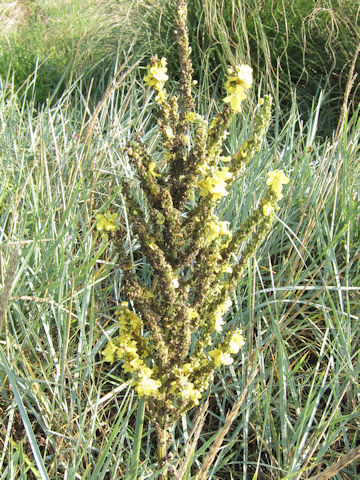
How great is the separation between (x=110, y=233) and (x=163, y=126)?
307 millimetres

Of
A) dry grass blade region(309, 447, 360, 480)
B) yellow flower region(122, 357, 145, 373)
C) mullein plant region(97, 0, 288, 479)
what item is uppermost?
mullein plant region(97, 0, 288, 479)

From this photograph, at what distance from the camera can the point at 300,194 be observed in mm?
2158

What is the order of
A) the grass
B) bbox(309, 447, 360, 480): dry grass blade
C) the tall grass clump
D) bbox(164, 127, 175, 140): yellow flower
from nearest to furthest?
1. bbox(309, 447, 360, 480): dry grass blade
2. bbox(164, 127, 175, 140): yellow flower
3. the grass
4. the tall grass clump

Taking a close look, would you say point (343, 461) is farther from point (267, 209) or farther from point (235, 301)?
point (235, 301)

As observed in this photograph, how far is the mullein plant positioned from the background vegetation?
0.14m

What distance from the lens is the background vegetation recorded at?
1.38 meters

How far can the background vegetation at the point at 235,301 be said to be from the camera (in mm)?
1377

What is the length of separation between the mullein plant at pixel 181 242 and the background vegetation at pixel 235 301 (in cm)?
14

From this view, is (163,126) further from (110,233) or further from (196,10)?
(196,10)

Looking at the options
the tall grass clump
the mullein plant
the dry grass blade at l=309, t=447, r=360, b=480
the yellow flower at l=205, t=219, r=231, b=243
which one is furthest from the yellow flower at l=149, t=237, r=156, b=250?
the tall grass clump

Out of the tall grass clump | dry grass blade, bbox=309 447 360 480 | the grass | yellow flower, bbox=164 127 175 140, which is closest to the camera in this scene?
dry grass blade, bbox=309 447 360 480

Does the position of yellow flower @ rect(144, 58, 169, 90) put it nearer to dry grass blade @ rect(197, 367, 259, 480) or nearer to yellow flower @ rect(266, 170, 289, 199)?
yellow flower @ rect(266, 170, 289, 199)

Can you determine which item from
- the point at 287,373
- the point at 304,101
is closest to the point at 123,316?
the point at 287,373

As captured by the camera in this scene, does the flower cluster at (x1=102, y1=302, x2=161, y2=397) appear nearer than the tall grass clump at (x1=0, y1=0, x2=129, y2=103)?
Yes
